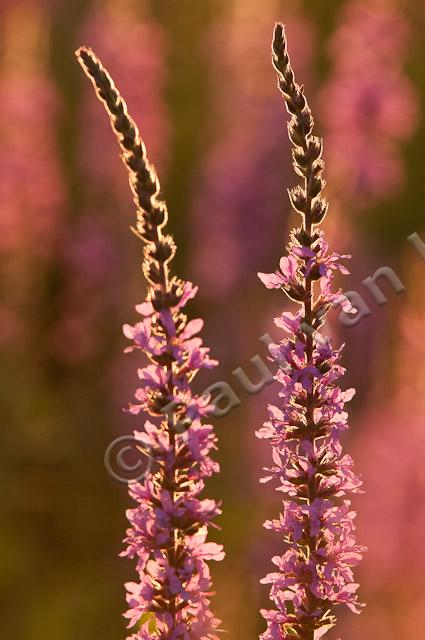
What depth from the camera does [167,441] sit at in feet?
6.92

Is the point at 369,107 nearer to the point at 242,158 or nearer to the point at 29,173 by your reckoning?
the point at 242,158

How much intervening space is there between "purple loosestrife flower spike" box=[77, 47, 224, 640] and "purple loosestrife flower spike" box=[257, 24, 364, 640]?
135 millimetres

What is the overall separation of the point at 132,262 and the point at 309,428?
21.5 ft

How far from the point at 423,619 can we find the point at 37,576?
3243 mm

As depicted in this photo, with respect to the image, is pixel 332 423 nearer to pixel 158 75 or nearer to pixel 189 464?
pixel 189 464

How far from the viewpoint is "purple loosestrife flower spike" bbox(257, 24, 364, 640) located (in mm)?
2158

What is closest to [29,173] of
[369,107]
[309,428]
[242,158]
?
[242,158]

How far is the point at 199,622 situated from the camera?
7.00ft

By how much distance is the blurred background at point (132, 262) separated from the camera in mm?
7031

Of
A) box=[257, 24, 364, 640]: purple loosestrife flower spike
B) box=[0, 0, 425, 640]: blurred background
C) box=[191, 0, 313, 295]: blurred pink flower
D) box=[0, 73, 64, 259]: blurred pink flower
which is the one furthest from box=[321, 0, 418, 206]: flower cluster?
box=[257, 24, 364, 640]: purple loosestrife flower spike

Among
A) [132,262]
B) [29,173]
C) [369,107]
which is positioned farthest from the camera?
[29,173]

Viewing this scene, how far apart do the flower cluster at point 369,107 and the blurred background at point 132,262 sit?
15 mm

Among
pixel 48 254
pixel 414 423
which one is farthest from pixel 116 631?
pixel 48 254

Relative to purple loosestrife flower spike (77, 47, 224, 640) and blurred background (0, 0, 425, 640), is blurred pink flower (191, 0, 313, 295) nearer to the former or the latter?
blurred background (0, 0, 425, 640)
